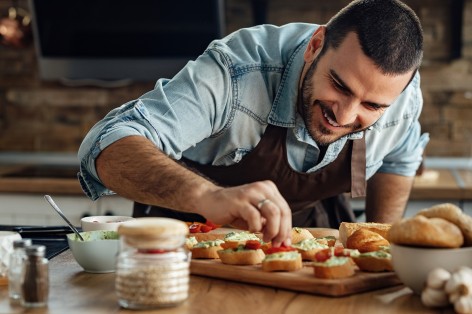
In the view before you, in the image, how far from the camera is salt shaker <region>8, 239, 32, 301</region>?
1.39m

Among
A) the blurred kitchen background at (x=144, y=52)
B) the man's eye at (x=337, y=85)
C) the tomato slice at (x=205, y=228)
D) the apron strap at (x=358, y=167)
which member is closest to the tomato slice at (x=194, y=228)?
the tomato slice at (x=205, y=228)

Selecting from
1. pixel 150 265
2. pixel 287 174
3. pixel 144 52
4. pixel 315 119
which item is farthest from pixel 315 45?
pixel 144 52

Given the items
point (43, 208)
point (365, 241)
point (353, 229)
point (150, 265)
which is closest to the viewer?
point (150, 265)

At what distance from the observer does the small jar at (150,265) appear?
1338mm

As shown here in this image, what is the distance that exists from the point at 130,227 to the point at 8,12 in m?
3.17

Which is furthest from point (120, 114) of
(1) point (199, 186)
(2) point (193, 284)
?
(2) point (193, 284)

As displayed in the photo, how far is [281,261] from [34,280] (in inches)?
17.6

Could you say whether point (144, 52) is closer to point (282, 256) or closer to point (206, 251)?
point (206, 251)

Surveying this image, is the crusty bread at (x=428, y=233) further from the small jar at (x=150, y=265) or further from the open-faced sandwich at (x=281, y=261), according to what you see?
the small jar at (x=150, y=265)

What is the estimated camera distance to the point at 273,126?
7.45 ft

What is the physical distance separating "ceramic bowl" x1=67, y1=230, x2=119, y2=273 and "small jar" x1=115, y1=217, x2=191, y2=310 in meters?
0.25

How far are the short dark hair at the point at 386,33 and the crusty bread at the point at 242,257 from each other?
56 cm

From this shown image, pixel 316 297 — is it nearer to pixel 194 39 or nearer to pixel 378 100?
pixel 378 100

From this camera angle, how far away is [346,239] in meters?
1.87
